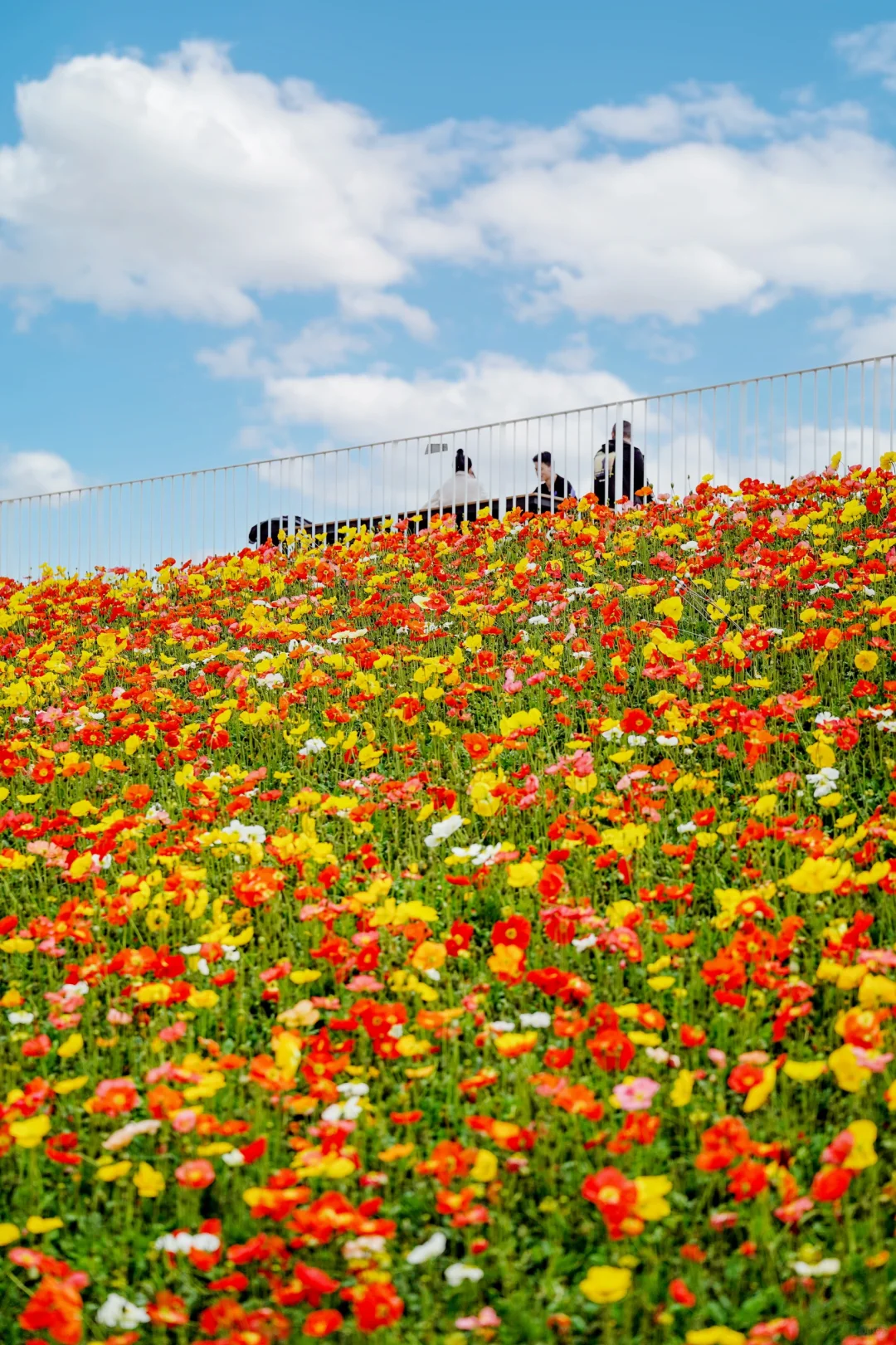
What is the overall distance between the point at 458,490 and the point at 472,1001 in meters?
10.2

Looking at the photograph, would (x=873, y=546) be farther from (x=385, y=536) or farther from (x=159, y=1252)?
(x=159, y=1252)

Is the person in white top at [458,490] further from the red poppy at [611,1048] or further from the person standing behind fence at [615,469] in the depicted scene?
the red poppy at [611,1048]

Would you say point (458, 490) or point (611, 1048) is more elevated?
point (458, 490)

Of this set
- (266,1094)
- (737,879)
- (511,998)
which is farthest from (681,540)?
(266,1094)

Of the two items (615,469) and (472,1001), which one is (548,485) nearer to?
(615,469)

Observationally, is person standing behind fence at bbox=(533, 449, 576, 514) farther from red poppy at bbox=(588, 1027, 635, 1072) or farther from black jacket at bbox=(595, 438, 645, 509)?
red poppy at bbox=(588, 1027, 635, 1072)

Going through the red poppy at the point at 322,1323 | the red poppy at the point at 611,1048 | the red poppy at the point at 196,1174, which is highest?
the red poppy at the point at 611,1048

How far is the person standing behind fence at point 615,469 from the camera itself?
38.2 feet

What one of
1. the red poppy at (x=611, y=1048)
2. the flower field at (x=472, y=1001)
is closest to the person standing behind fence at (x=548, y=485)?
the flower field at (x=472, y=1001)

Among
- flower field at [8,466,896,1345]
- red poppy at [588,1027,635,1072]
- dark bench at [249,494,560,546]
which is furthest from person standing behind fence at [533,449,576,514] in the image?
red poppy at [588,1027,635,1072]

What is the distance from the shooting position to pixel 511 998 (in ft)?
10.5

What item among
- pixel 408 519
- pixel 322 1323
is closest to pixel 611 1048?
pixel 322 1323

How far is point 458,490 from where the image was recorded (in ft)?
41.7

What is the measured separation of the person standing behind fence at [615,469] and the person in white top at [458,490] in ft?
4.44
